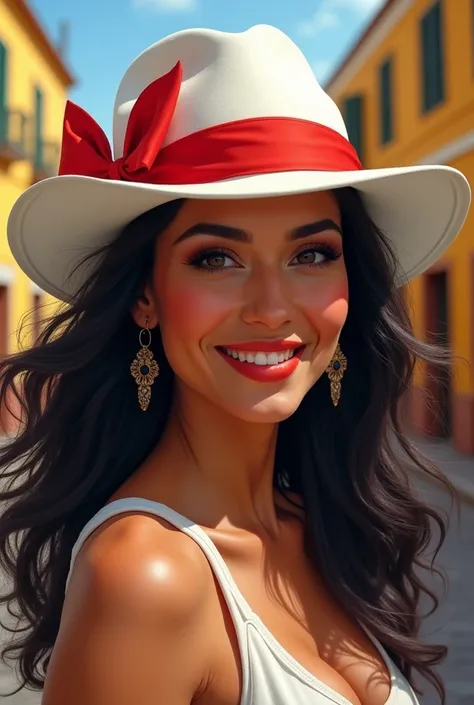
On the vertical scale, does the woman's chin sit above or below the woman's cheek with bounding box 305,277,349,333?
below

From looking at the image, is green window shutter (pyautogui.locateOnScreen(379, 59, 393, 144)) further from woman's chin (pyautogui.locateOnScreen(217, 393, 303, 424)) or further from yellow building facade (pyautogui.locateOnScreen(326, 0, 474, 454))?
woman's chin (pyautogui.locateOnScreen(217, 393, 303, 424))

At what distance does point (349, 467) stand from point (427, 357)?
31 centimetres

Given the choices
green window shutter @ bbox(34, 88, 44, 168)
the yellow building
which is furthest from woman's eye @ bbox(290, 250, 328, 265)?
green window shutter @ bbox(34, 88, 44, 168)

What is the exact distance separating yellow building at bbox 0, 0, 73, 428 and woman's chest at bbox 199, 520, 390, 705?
12868mm

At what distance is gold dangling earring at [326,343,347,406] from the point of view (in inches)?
70.6

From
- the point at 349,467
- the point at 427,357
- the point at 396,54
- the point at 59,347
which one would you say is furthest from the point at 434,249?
the point at 396,54

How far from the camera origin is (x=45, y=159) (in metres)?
18.6

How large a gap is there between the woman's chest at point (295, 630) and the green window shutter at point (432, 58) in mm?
11292

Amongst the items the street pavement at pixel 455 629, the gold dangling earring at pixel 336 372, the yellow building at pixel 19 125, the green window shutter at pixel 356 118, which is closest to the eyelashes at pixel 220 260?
the gold dangling earring at pixel 336 372

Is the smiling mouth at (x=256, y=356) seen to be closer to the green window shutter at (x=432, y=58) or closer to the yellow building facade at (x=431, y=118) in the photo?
the yellow building facade at (x=431, y=118)

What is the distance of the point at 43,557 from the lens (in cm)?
185

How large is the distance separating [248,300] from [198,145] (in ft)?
0.89

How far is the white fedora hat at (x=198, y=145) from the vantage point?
1388 millimetres

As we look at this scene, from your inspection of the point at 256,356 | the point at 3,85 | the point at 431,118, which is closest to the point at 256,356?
the point at 256,356
